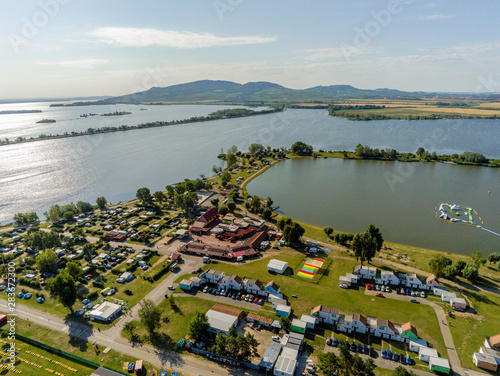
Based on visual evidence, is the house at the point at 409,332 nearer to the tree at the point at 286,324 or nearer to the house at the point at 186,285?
the tree at the point at 286,324

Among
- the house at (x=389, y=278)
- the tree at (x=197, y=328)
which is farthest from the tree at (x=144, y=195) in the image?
the house at (x=389, y=278)

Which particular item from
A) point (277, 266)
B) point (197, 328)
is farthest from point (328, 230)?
point (197, 328)

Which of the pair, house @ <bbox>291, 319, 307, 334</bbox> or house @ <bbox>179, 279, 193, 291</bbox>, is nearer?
house @ <bbox>291, 319, 307, 334</bbox>

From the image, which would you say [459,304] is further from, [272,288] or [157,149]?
[157,149]

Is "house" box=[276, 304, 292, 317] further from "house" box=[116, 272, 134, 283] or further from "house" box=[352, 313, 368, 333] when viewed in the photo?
"house" box=[116, 272, 134, 283]

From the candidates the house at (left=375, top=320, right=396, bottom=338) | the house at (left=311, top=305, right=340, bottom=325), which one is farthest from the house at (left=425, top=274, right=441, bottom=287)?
the house at (left=311, top=305, right=340, bottom=325)

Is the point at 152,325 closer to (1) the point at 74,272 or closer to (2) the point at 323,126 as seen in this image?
(1) the point at 74,272
